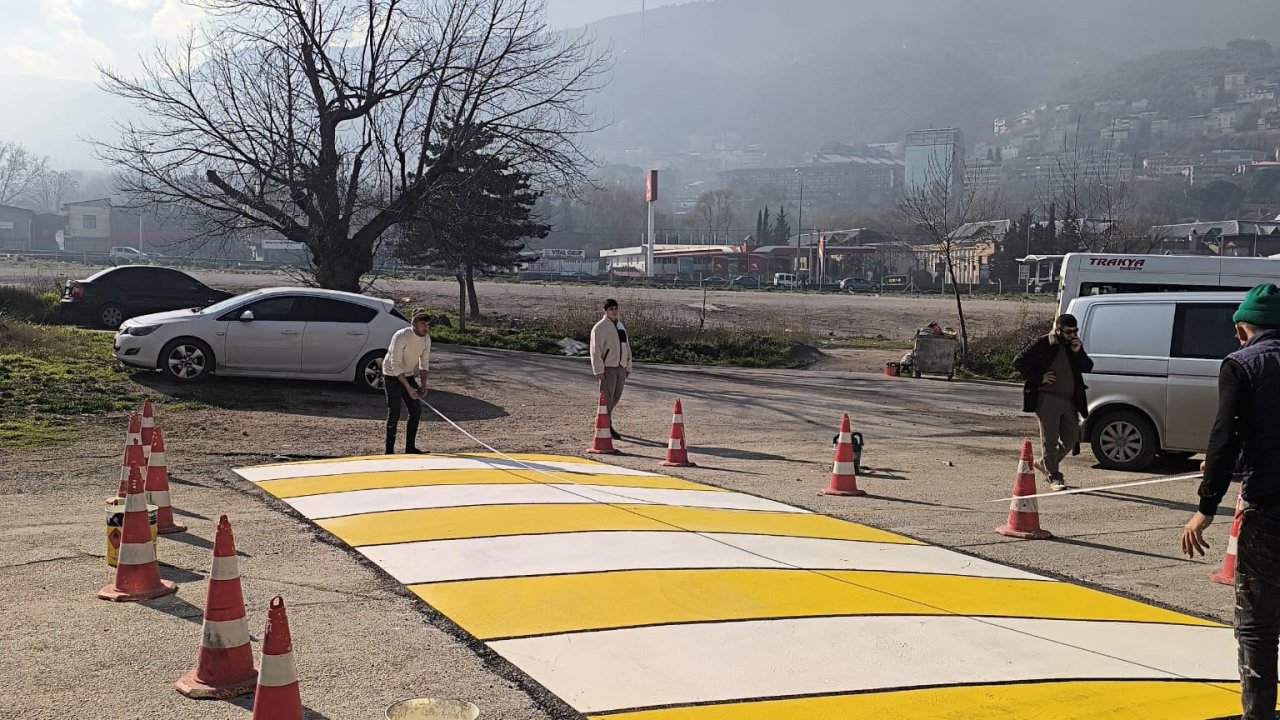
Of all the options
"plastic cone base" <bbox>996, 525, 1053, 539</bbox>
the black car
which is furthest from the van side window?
the black car

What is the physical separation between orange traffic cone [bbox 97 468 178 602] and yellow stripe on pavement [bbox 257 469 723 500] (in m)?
3.60

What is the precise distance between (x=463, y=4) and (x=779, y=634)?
26.9 metres

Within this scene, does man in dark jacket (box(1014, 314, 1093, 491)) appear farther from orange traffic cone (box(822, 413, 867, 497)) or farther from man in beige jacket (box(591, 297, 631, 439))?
man in beige jacket (box(591, 297, 631, 439))

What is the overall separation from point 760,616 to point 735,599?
39cm

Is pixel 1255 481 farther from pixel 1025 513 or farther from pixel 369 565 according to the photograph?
pixel 369 565

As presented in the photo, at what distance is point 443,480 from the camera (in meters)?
11.8

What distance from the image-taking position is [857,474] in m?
13.6

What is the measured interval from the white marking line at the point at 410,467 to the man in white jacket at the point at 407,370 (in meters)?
0.53

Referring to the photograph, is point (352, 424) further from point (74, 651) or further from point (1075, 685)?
point (1075, 685)

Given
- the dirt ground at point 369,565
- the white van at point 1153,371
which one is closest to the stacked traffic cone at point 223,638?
the dirt ground at point 369,565

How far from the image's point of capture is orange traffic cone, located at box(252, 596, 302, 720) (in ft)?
15.9

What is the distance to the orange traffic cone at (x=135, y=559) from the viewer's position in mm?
7082

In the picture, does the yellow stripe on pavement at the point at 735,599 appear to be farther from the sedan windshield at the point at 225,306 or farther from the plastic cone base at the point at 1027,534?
the sedan windshield at the point at 225,306

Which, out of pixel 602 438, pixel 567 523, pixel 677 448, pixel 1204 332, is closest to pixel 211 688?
pixel 567 523
